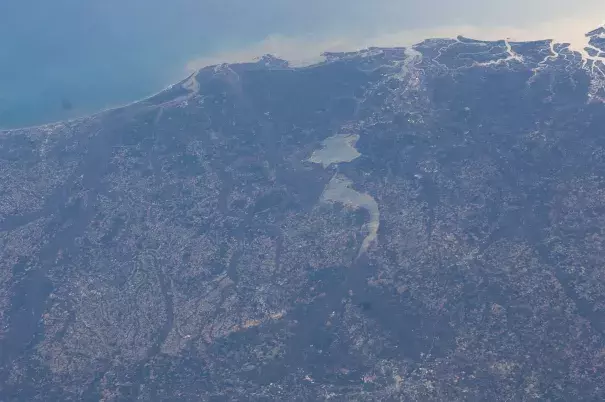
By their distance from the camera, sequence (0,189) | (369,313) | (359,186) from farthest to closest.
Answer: (0,189)
(359,186)
(369,313)

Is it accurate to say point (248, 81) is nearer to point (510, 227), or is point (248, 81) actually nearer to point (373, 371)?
point (510, 227)

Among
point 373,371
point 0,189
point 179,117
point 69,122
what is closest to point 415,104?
point 179,117

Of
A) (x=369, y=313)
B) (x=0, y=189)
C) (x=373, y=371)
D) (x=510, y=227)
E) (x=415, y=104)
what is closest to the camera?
(x=373, y=371)

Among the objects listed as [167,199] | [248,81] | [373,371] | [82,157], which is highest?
[248,81]

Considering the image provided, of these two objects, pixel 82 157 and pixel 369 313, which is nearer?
pixel 369 313

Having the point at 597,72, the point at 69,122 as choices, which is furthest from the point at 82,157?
the point at 597,72

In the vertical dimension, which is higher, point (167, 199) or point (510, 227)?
point (167, 199)
